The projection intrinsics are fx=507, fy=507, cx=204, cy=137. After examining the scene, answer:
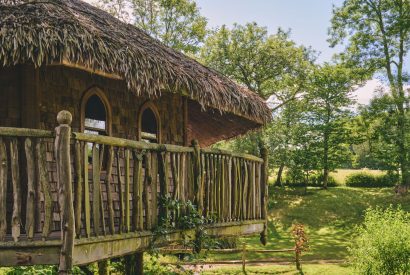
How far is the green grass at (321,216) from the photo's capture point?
2544cm

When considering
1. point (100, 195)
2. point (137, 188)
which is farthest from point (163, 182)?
point (100, 195)

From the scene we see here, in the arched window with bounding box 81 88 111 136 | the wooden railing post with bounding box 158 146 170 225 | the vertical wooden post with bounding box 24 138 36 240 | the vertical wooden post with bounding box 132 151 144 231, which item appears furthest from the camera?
the arched window with bounding box 81 88 111 136

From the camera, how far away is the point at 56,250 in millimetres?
5391

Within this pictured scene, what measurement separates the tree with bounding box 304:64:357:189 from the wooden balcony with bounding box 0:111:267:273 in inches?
1111

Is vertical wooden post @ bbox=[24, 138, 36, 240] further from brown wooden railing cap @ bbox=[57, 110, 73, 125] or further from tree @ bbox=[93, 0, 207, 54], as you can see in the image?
tree @ bbox=[93, 0, 207, 54]

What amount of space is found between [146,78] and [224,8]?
36.6 metres

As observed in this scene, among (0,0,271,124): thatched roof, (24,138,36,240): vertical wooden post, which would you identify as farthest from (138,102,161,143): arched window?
(24,138,36,240): vertical wooden post

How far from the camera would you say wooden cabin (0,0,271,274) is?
5.34m

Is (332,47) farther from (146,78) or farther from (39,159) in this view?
(39,159)

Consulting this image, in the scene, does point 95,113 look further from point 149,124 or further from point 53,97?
point 149,124

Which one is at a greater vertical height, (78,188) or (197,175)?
(197,175)

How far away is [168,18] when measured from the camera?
35969mm

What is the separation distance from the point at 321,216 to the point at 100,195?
27667 millimetres

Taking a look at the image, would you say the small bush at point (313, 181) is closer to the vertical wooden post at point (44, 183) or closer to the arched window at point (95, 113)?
the arched window at point (95, 113)
